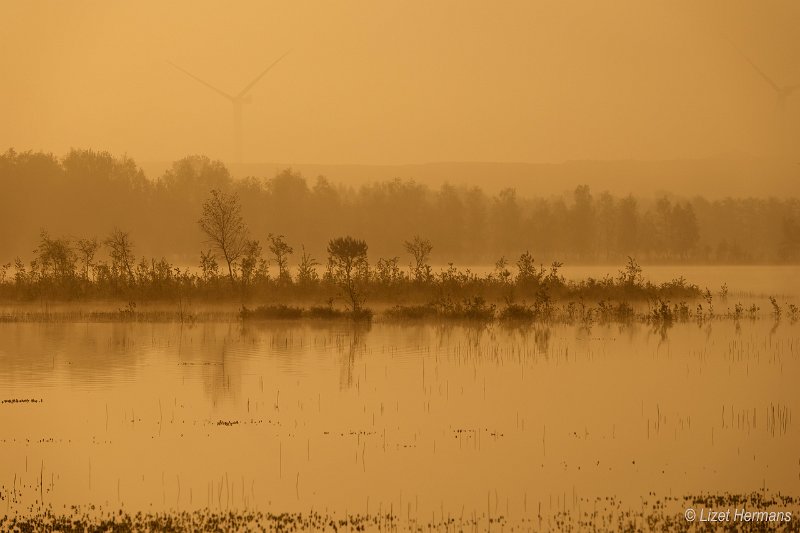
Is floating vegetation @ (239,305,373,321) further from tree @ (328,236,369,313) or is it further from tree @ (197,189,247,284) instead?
tree @ (197,189,247,284)

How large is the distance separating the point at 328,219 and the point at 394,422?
118 m

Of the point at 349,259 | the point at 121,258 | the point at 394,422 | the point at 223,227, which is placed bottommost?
the point at 394,422

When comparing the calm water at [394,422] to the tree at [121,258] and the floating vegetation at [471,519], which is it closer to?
the floating vegetation at [471,519]

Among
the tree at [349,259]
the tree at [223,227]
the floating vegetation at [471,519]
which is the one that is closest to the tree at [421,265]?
the tree at [349,259]

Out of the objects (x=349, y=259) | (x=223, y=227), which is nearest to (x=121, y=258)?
(x=223, y=227)

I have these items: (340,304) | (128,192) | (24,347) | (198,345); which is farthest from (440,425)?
(128,192)

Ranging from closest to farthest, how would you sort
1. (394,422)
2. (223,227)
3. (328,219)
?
(394,422) < (223,227) < (328,219)

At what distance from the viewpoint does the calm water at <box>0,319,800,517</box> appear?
15344 millimetres

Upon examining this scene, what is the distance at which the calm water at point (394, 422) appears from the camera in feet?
50.3

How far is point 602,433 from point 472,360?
10263mm

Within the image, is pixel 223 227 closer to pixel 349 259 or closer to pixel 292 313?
pixel 349 259

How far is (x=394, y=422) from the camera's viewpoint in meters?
20.4

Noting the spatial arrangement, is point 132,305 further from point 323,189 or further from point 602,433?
point 323,189

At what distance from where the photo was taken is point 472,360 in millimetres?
29469
